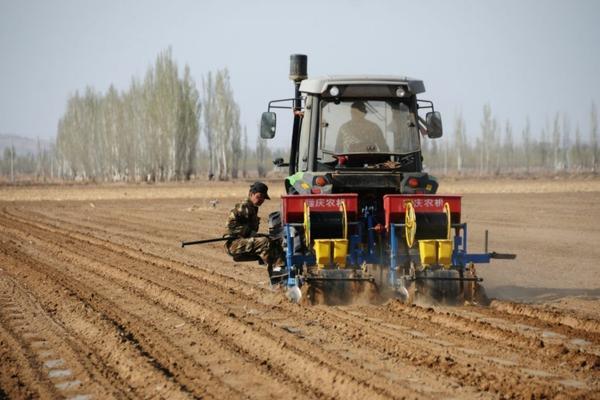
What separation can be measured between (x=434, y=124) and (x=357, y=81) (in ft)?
3.51

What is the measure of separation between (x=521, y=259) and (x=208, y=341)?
29.2 ft

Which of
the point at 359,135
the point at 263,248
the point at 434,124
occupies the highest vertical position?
the point at 434,124

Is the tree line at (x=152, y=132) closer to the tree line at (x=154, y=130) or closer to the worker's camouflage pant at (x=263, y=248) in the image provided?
the tree line at (x=154, y=130)

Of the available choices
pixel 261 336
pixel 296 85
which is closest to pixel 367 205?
pixel 296 85

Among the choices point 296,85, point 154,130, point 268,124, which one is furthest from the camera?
point 154,130

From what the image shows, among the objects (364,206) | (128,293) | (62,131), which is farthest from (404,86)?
(62,131)

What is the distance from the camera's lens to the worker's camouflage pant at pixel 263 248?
436 inches

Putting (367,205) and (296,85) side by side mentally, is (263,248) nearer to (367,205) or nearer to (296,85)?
(367,205)

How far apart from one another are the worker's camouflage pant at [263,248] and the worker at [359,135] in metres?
1.42

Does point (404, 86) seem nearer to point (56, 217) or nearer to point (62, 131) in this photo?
point (56, 217)

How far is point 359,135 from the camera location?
35.8ft

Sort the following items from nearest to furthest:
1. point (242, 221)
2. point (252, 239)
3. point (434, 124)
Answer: point (434, 124)
point (252, 239)
point (242, 221)

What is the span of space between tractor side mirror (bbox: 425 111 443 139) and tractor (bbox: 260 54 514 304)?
0.04 ft

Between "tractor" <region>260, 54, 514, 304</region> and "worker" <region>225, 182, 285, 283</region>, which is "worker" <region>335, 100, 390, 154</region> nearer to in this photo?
"tractor" <region>260, 54, 514, 304</region>
